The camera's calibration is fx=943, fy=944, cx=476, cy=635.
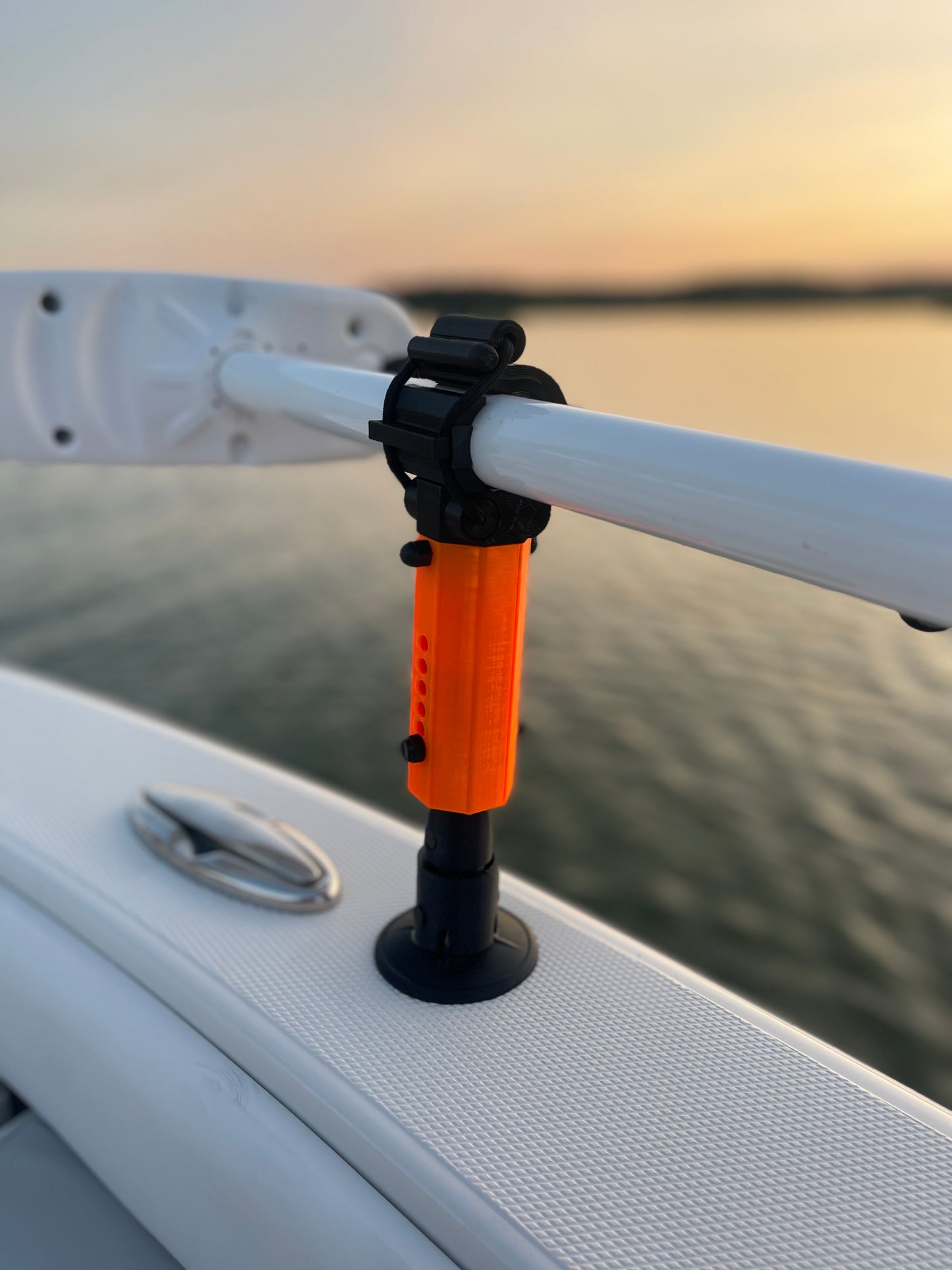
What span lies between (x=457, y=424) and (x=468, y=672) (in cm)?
23

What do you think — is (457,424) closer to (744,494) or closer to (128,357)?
(744,494)

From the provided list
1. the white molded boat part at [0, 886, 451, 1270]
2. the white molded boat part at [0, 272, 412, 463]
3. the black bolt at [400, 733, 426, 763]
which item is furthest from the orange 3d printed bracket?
the white molded boat part at [0, 272, 412, 463]

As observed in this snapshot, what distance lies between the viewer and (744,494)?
0.55 metres

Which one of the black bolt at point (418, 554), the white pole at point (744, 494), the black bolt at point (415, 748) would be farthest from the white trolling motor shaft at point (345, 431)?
the black bolt at point (415, 748)

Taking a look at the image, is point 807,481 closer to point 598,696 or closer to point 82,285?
point 82,285

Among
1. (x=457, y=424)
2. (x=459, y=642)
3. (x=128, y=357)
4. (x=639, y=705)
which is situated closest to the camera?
(x=457, y=424)

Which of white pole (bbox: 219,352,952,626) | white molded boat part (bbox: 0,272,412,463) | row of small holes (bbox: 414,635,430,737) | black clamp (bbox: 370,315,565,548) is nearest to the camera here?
white pole (bbox: 219,352,952,626)

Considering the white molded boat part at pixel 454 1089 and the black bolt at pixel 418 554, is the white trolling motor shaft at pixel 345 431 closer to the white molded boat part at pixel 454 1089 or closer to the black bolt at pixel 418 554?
the black bolt at pixel 418 554

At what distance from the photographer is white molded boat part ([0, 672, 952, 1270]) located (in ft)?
2.49

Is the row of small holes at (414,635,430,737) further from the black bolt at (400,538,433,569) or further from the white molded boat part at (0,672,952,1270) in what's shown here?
the white molded boat part at (0,672,952,1270)

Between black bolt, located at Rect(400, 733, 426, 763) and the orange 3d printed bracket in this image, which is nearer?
the orange 3d printed bracket

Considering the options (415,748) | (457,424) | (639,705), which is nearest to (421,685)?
(415,748)

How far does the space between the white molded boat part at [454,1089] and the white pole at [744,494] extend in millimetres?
538

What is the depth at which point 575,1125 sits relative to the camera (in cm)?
84
